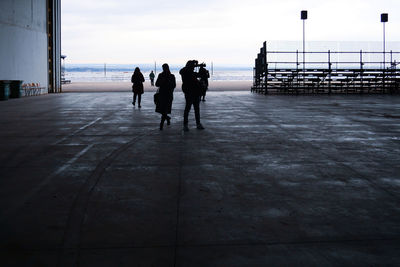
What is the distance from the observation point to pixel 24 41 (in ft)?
89.5

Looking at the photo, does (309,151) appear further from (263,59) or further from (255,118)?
(263,59)

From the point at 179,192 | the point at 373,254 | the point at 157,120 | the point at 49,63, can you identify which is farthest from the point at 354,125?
the point at 49,63

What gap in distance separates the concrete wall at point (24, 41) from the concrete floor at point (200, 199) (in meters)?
16.4

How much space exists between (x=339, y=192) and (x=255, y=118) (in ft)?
28.7

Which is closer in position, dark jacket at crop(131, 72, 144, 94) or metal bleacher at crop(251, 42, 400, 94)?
dark jacket at crop(131, 72, 144, 94)

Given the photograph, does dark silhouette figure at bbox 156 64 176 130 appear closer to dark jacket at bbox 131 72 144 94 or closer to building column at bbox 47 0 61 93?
dark jacket at bbox 131 72 144 94

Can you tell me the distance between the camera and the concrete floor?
374 centimetres

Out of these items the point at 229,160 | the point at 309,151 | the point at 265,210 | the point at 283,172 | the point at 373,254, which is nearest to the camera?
the point at 373,254

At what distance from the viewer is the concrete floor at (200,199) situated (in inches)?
147

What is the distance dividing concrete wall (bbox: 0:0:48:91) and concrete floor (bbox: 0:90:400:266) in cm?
1636

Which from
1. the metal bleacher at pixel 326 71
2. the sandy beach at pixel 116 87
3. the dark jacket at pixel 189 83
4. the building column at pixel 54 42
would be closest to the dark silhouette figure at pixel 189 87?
the dark jacket at pixel 189 83

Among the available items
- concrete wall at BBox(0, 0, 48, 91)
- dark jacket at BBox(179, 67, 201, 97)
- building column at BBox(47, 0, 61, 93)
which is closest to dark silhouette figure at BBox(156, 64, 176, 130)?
dark jacket at BBox(179, 67, 201, 97)

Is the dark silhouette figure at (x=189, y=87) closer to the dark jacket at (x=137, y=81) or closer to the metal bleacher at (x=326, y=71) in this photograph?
the dark jacket at (x=137, y=81)

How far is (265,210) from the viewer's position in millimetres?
4848
